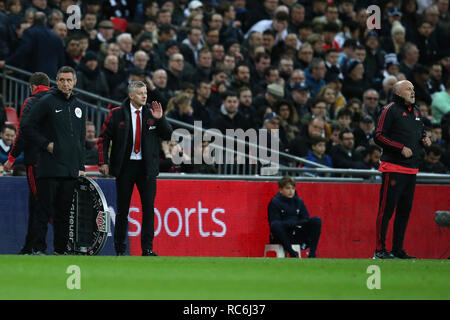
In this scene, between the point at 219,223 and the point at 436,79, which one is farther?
the point at 436,79

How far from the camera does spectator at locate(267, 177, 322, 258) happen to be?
52.1 ft

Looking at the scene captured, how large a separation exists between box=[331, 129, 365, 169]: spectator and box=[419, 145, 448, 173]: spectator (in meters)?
1.20

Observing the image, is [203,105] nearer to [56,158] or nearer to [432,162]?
[432,162]

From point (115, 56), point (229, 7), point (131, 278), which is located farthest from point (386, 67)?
point (131, 278)

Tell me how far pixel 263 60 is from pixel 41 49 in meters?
5.58

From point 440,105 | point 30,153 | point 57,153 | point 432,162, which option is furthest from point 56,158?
point 440,105

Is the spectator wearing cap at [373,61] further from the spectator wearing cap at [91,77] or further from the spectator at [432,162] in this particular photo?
the spectator wearing cap at [91,77]

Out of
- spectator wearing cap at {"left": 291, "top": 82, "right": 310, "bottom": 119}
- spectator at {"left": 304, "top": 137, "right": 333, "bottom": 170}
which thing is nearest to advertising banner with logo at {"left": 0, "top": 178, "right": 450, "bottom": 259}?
spectator at {"left": 304, "top": 137, "right": 333, "bottom": 170}

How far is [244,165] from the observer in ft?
57.8

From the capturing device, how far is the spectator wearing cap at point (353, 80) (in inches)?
916

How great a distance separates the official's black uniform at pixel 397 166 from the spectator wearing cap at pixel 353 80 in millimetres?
8250

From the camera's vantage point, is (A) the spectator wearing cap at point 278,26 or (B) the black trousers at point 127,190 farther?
(A) the spectator wearing cap at point 278,26

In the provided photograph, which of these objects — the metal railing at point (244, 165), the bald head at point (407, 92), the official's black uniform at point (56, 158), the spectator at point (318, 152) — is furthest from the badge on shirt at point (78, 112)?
the spectator at point (318, 152)

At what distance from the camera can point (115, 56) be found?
764 inches
